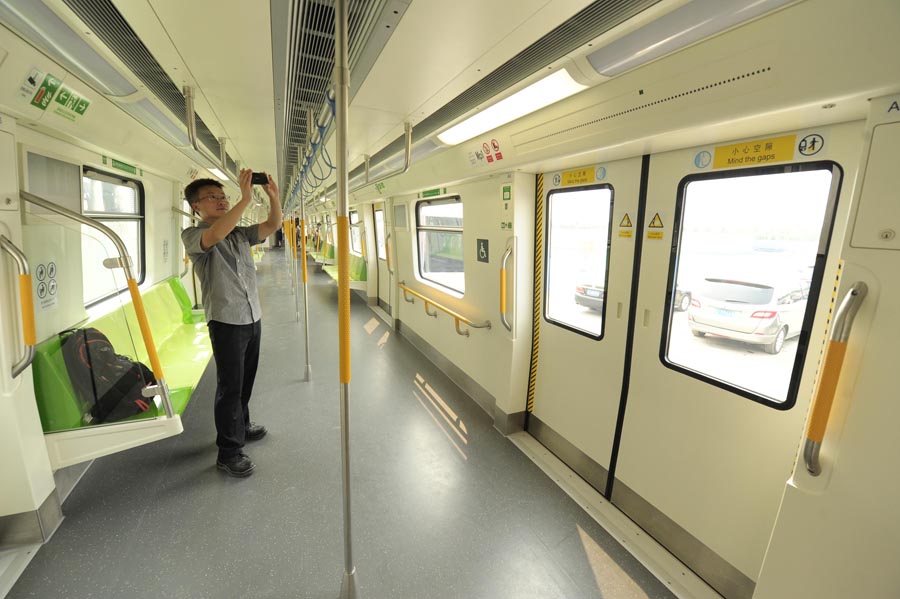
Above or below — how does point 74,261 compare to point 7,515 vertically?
above

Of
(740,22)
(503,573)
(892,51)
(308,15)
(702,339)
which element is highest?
(308,15)

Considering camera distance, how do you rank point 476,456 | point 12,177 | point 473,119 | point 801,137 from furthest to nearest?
point 476,456 → point 473,119 → point 12,177 → point 801,137

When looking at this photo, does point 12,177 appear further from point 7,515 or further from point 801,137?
point 801,137

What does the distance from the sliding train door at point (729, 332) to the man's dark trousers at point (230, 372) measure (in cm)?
288

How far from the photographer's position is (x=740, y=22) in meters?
1.41

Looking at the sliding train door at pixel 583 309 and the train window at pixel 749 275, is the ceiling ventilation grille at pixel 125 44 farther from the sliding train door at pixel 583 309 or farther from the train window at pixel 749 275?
the train window at pixel 749 275

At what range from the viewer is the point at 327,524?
2521 mm

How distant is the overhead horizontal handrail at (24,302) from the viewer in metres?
2.00

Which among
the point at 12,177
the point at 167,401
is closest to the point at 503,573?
the point at 167,401

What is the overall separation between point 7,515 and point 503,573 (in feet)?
9.54

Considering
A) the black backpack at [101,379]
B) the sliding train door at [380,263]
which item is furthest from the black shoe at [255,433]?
the sliding train door at [380,263]

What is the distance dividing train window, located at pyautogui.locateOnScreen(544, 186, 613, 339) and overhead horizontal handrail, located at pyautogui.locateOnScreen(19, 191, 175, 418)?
2941mm

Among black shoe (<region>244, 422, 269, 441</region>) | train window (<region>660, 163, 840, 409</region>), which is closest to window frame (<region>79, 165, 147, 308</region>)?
black shoe (<region>244, 422, 269, 441</region>)

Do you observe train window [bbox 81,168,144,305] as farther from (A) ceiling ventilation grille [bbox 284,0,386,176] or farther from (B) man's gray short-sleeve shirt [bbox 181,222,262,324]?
(A) ceiling ventilation grille [bbox 284,0,386,176]
